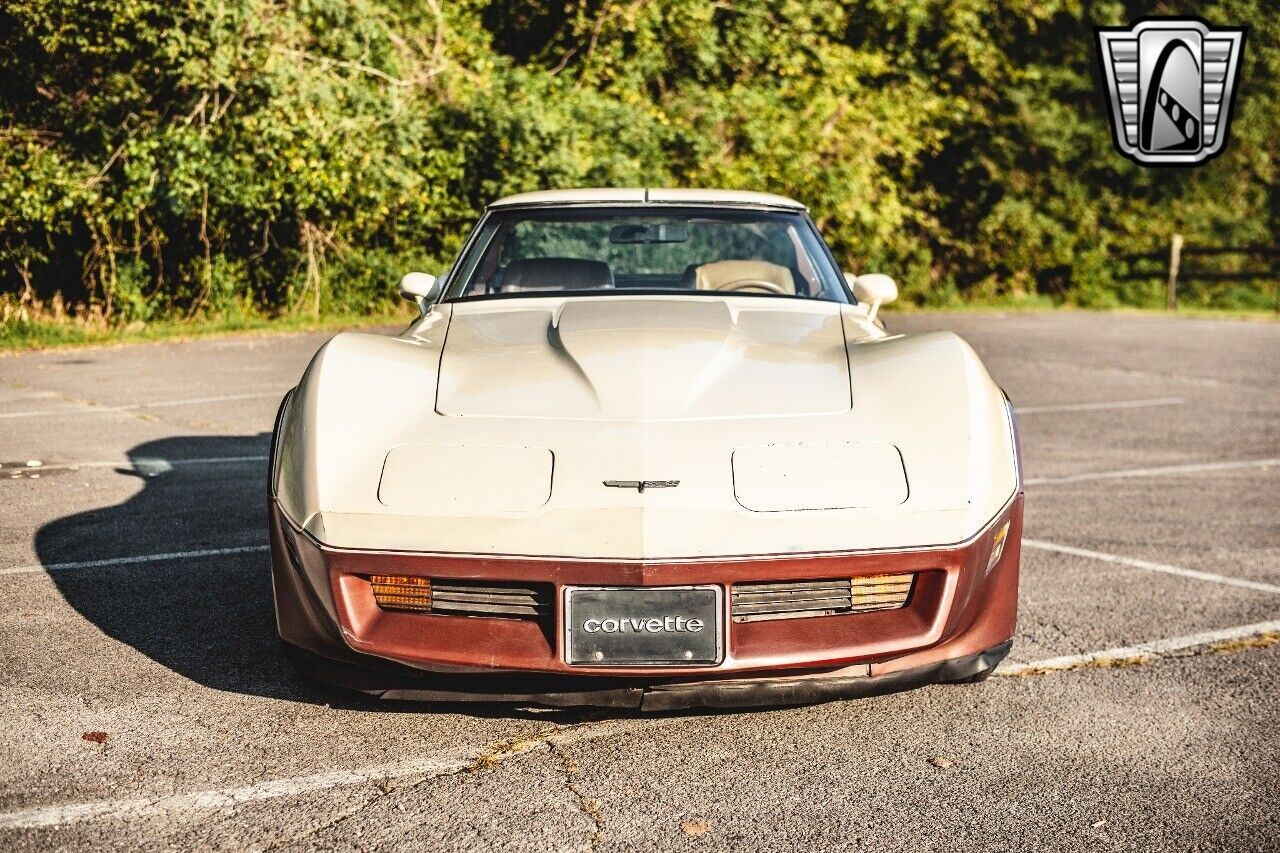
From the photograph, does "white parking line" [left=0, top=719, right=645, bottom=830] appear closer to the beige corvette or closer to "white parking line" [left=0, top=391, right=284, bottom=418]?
the beige corvette

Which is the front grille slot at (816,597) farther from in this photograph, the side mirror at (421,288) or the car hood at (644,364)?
the side mirror at (421,288)

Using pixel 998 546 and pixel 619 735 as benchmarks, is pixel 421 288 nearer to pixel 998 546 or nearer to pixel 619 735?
pixel 619 735

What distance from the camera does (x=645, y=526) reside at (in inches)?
117

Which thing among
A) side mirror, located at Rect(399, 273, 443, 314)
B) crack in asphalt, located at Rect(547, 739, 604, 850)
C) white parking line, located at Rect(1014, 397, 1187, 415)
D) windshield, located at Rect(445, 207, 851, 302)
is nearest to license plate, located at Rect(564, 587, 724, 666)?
crack in asphalt, located at Rect(547, 739, 604, 850)

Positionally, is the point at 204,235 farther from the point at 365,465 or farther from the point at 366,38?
the point at 365,465

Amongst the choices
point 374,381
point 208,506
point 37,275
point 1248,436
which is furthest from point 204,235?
point 374,381

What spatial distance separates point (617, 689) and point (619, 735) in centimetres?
29

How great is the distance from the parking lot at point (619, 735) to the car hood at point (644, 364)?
2.57ft

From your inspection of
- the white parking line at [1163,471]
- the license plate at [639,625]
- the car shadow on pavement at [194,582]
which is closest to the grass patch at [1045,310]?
the white parking line at [1163,471]

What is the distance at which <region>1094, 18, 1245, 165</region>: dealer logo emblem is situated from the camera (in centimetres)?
2203

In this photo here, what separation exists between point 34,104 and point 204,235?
239cm

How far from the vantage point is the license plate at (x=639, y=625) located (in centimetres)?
296

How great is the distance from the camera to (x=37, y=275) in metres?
16.3

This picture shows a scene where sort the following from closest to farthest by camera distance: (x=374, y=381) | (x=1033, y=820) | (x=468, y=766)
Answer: (x=1033, y=820), (x=468, y=766), (x=374, y=381)
